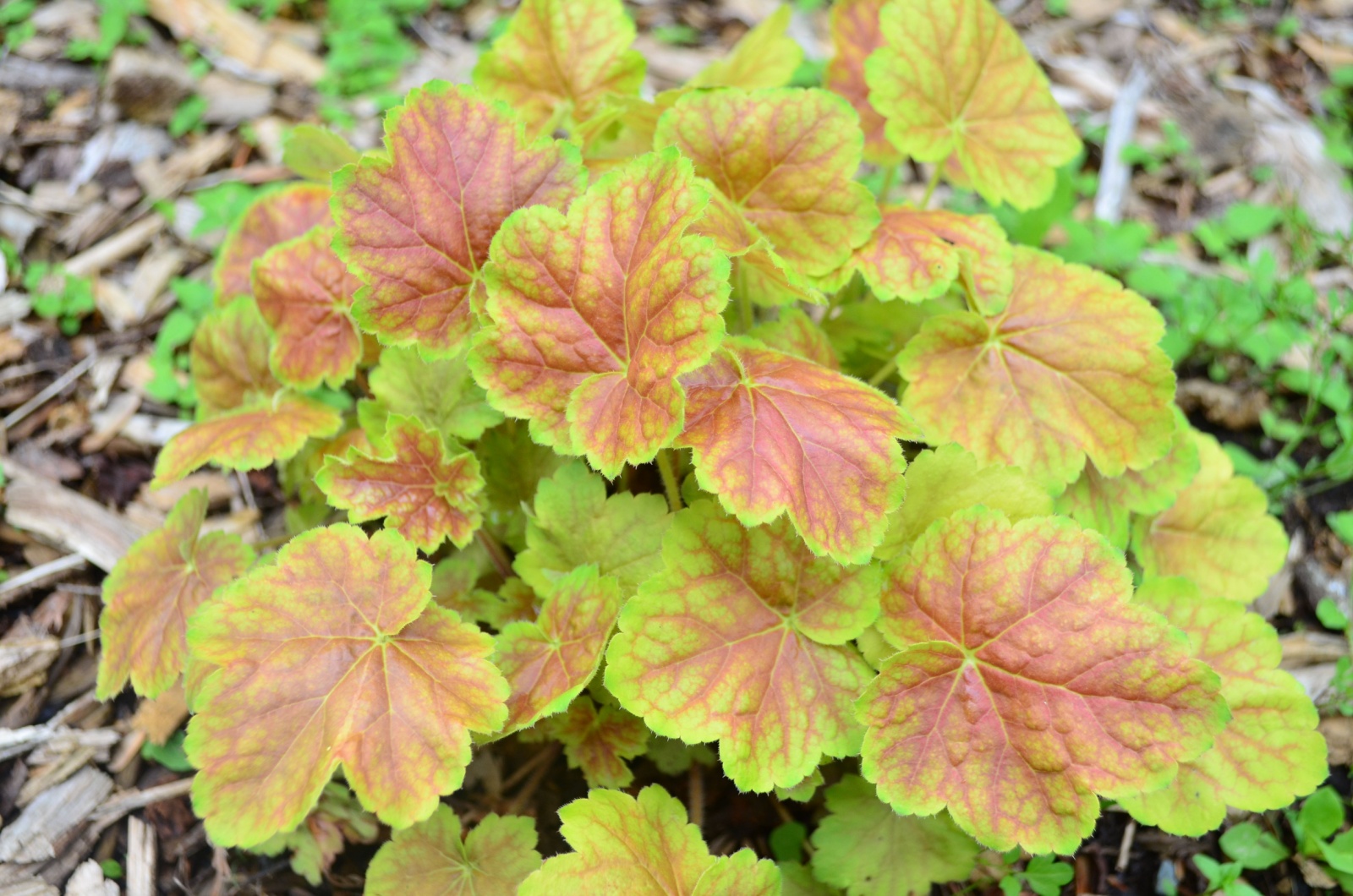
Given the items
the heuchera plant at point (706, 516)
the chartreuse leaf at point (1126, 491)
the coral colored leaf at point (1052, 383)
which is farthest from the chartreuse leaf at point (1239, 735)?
the coral colored leaf at point (1052, 383)

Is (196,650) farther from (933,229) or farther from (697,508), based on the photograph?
(933,229)

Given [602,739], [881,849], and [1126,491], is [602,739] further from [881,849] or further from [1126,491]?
[1126,491]

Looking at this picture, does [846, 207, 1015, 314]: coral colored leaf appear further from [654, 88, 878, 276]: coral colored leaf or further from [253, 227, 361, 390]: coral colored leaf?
[253, 227, 361, 390]: coral colored leaf

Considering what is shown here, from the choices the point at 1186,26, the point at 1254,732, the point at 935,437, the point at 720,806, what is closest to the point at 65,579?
the point at 720,806

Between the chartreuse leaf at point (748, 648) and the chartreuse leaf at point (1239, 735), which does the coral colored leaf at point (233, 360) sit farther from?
the chartreuse leaf at point (1239, 735)

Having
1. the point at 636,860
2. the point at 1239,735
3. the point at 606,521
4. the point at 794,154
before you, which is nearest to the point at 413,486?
the point at 606,521

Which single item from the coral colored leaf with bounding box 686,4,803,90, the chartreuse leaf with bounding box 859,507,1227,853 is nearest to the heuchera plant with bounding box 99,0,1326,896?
the chartreuse leaf with bounding box 859,507,1227,853

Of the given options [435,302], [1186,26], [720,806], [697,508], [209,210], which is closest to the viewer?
[697,508]
